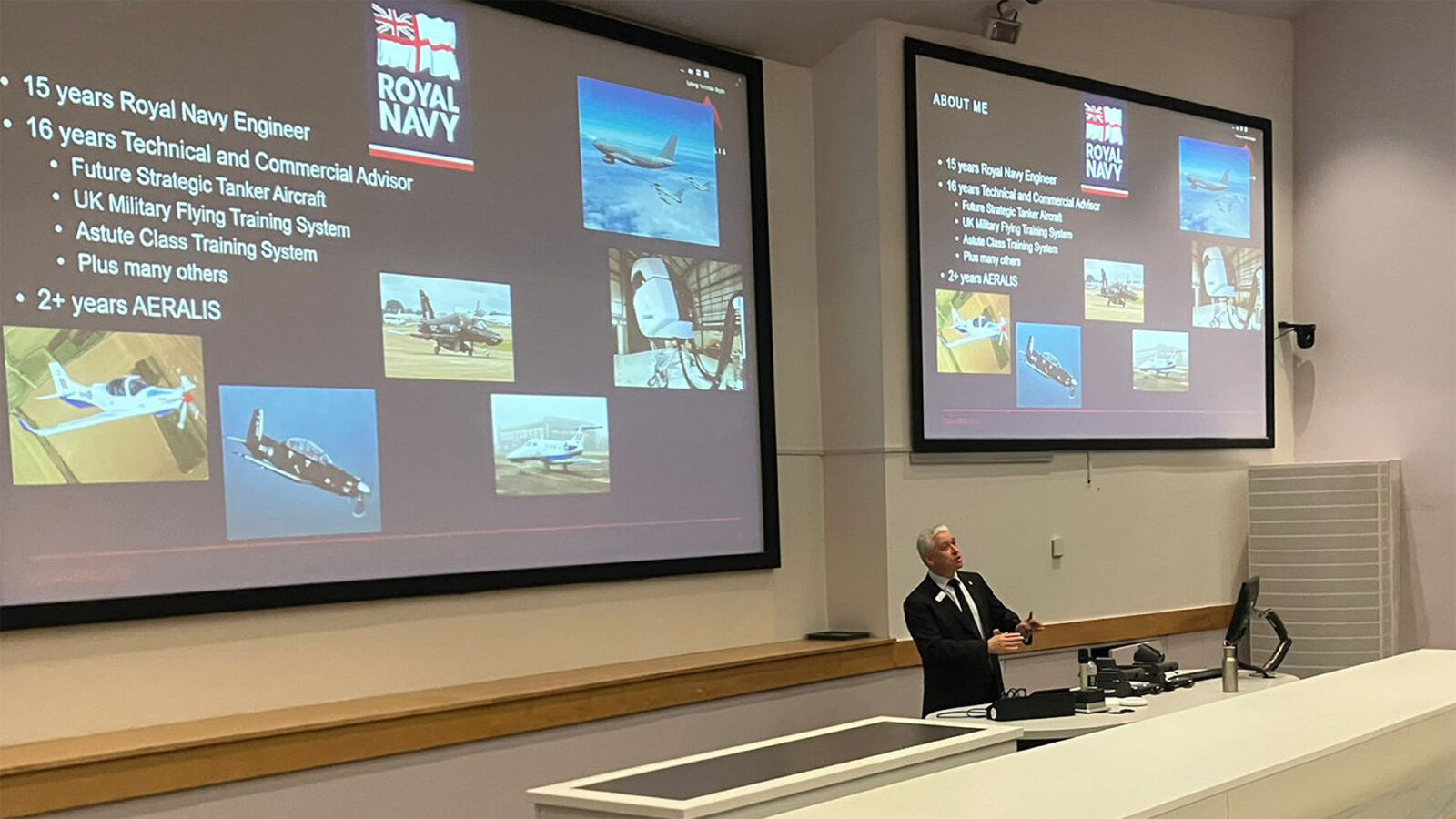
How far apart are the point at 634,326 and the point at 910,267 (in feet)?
4.80

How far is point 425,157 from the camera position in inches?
179

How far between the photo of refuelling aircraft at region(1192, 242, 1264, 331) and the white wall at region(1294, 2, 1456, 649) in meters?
0.47

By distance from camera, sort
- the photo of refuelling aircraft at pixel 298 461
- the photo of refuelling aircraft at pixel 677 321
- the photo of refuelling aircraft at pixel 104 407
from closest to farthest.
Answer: the photo of refuelling aircraft at pixel 104 407, the photo of refuelling aircraft at pixel 298 461, the photo of refuelling aircraft at pixel 677 321

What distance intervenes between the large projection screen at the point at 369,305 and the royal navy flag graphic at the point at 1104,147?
2038 millimetres

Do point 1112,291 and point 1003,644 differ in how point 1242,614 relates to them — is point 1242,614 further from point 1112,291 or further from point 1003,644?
point 1112,291

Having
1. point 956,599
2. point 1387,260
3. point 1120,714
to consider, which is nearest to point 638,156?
point 956,599

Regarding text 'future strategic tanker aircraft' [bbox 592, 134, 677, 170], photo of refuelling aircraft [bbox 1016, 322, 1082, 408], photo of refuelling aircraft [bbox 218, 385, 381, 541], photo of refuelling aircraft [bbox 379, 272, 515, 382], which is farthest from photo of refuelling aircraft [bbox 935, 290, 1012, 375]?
photo of refuelling aircraft [bbox 218, 385, 381, 541]

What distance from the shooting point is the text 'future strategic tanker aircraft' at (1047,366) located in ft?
20.4

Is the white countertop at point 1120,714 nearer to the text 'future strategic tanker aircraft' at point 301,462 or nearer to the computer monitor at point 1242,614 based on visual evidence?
the computer monitor at point 1242,614

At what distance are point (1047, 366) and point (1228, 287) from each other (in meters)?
1.71

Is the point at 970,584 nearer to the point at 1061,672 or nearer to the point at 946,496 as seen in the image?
the point at 946,496

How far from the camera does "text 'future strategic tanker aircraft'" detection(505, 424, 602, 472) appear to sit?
4.76m

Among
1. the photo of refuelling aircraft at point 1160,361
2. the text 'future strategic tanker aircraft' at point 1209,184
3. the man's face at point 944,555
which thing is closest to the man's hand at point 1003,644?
the man's face at point 944,555

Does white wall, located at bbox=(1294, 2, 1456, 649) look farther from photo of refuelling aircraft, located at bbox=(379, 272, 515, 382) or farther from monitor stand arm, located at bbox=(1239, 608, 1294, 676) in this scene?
photo of refuelling aircraft, located at bbox=(379, 272, 515, 382)
